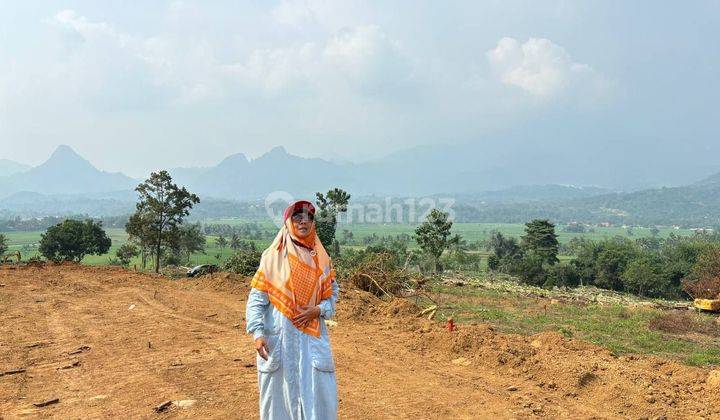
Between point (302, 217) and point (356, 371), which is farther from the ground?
point (302, 217)

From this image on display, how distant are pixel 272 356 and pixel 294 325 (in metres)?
0.22

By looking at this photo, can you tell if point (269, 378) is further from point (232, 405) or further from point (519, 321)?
point (519, 321)

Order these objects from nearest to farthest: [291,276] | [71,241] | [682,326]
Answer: [291,276], [682,326], [71,241]

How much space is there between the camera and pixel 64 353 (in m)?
6.46

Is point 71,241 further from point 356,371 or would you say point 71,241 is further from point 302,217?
point 302,217

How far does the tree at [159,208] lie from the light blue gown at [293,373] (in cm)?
1817

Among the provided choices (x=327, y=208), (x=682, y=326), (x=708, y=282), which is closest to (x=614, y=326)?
(x=682, y=326)

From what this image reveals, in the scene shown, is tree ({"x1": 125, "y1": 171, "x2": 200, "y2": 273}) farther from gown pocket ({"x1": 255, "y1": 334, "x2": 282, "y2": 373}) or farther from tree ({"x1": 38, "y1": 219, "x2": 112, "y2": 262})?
gown pocket ({"x1": 255, "y1": 334, "x2": 282, "y2": 373})

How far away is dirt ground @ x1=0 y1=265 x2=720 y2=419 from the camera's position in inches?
190

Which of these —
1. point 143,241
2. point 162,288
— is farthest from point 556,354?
point 143,241

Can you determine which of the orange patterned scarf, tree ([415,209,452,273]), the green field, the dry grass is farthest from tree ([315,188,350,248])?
the green field

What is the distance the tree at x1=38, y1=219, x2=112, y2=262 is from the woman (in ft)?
106

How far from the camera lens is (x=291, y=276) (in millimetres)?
3057

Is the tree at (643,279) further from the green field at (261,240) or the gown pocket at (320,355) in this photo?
the gown pocket at (320,355)
